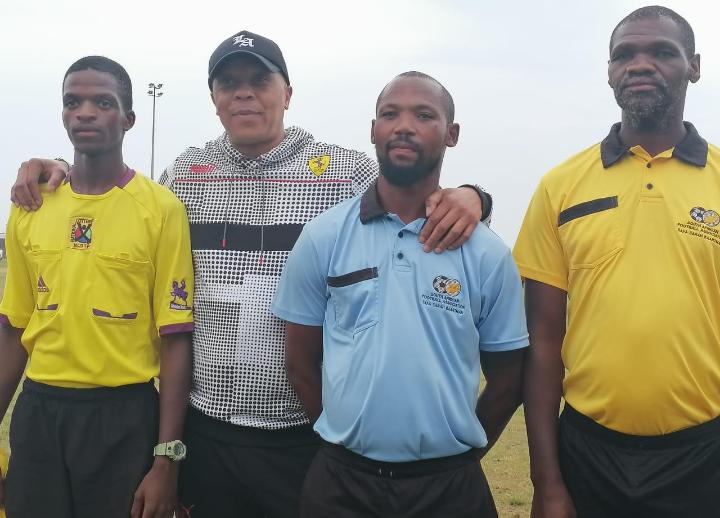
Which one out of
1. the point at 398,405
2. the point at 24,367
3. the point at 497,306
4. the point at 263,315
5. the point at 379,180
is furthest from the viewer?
the point at 24,367

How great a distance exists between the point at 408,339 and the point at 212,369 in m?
1.06

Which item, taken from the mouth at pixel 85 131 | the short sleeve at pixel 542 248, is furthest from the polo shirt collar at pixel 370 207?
the mouth at pixel 85 131

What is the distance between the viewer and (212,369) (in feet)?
10.6

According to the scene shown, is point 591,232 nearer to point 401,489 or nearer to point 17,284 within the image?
point 401,489

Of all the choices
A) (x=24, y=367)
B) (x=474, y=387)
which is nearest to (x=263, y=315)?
(x=474, y=387)

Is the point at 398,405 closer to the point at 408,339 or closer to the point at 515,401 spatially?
the point at 408,339

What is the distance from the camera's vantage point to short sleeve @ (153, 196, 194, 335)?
3.19 metres

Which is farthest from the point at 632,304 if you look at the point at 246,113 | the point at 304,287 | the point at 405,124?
the point at 246,113

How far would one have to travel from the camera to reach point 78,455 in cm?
306

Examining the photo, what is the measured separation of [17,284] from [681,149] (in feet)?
9.65

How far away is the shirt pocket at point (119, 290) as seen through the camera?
122 inches

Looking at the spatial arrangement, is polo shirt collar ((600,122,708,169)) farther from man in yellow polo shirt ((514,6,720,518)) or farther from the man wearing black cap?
the man wearing black cap

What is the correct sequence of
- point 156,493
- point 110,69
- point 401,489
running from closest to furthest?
point 401,489
point 156,493
point 110,69

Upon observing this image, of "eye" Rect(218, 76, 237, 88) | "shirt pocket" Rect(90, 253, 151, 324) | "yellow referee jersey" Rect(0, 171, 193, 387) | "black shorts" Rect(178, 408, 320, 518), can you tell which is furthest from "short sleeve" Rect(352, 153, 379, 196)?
"black shorts" Rect(178, 408, 320, 518)
